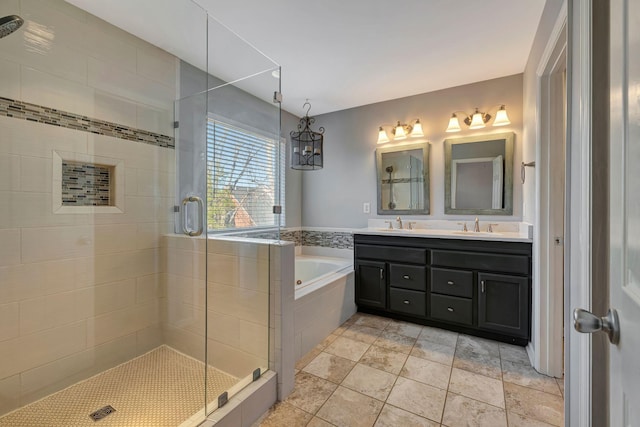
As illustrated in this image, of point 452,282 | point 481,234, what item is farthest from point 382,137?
point 452,282

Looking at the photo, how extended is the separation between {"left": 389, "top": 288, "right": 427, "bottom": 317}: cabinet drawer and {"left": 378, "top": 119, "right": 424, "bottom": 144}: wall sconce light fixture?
1.64 m

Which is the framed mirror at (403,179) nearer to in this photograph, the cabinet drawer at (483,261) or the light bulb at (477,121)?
the light bulb at (477,121)

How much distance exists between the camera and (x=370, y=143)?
331cm

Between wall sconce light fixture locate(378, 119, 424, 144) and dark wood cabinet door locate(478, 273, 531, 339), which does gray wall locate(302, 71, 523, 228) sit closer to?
wall sconce light fixture locate(378, 119, 424, 144)

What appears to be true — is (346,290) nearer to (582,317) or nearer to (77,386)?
(77,386)

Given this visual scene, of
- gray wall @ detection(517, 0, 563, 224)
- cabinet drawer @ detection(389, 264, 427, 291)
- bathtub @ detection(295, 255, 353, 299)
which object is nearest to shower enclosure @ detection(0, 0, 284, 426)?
bathtub @ detection(295, 255, 353, 299)

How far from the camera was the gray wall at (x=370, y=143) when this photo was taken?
2.64 metres

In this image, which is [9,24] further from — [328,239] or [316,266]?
[328,239]

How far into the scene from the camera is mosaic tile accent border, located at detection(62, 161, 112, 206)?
1700 mm

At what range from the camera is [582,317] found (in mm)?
607

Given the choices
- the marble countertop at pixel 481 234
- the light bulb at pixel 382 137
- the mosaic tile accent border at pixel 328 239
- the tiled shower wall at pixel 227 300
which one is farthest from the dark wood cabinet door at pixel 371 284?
the light bulb at pixel 382 137

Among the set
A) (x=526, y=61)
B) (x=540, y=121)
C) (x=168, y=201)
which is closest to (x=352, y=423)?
(x=168, y=201)

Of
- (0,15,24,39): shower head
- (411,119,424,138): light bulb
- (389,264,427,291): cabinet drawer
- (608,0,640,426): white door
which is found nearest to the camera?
(608,0,640,426): white door

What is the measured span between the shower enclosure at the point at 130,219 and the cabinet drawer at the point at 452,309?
62.3 inches
